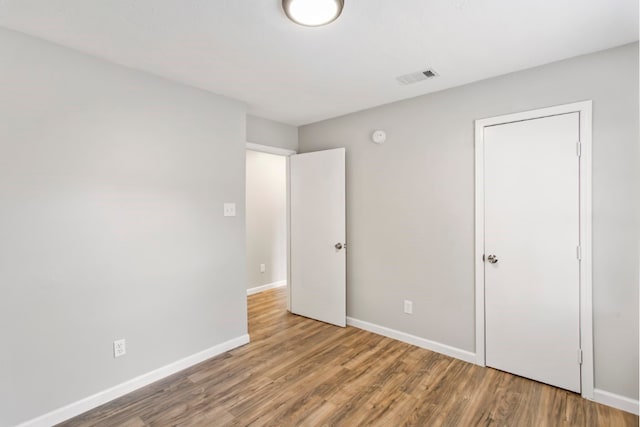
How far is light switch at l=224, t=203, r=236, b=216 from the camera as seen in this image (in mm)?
2954

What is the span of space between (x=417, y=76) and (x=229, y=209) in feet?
6.70

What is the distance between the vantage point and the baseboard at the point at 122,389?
1.95m

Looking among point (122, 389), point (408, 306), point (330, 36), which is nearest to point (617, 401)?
point (408, 306)

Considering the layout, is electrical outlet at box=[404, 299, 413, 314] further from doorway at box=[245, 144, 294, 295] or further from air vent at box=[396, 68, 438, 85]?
doorway at box=[245, 144, 294, 295]

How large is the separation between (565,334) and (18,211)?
148 inches

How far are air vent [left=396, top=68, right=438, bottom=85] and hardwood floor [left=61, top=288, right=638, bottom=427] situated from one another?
245 centimetres

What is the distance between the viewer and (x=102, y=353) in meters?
2.18

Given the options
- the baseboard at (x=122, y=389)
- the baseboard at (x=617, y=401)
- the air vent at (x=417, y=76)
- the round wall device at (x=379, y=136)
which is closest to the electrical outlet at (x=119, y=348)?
the baseboard at (x=122, y=389)

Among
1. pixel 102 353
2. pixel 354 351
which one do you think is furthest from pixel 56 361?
pixel 354 351

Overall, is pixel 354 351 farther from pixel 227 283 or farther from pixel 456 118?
pixel 456 118

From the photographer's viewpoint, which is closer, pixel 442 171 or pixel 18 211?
pixel 18 211

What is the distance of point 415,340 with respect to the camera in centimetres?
307

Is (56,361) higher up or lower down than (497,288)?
lower down

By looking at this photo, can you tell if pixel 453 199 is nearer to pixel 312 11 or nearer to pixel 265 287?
pixel 312 11
